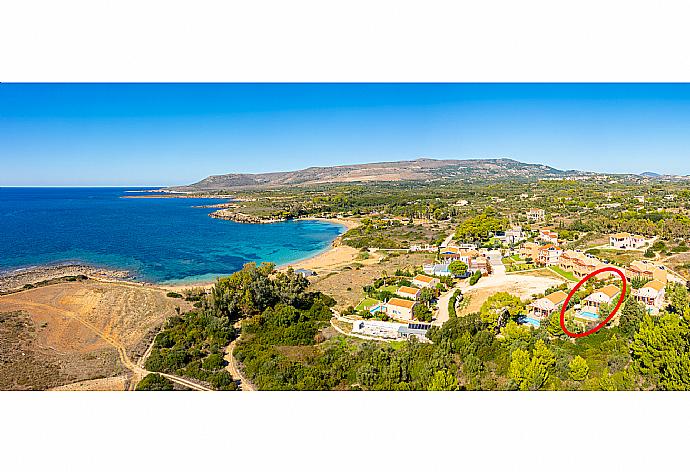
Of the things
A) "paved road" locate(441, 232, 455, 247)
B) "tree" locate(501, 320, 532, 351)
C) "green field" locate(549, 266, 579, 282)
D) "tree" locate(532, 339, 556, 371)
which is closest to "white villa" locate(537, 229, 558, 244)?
"green field" locate(549, 266, 579, 282)

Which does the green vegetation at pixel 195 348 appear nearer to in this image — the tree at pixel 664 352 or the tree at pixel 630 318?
the tree at pixel 664 352

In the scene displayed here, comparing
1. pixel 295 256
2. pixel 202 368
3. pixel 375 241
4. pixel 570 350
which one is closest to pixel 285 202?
pixel 295 256

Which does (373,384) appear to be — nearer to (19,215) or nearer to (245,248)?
(245,248)

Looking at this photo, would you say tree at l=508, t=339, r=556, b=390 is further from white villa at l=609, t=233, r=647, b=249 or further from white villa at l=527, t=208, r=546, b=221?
white villa at l=527, t=208, r=546, b=221

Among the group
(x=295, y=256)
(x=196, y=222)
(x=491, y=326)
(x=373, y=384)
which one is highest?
(x=196, y=222)

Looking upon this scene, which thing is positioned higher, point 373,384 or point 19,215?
point 19,215

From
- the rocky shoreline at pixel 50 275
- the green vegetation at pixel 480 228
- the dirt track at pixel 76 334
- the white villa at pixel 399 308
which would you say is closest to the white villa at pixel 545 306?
the white villa at pixel 399 308
